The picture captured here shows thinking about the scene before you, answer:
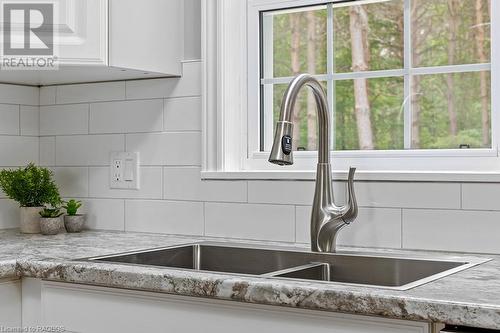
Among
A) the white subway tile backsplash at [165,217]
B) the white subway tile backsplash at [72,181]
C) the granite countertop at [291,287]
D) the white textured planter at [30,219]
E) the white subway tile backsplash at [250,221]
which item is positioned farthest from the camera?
the white subway tile backsplash at [72,181]

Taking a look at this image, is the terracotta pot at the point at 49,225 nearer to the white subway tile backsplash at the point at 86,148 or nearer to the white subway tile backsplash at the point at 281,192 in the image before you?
the white subway tile backsplash at the point at 86,148

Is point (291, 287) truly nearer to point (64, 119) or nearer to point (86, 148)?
point (86, 148)

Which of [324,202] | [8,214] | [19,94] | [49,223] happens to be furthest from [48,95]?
[324,202]

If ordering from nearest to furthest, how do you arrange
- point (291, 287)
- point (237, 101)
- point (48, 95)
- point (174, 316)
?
1. point (291, 287)
2. point (174, 316)
3. point (237, 101)
4. point (48, 95)

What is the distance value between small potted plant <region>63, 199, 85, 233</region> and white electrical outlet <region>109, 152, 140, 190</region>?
0.14m

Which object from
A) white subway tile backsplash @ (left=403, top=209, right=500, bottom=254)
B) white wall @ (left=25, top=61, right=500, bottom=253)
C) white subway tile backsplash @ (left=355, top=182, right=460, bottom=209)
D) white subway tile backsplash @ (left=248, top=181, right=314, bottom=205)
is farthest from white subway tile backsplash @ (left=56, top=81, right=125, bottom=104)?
white subway tile backsplash @ (left=403, top=209, right=500, bottom=254)

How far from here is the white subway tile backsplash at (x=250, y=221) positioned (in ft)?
6.66

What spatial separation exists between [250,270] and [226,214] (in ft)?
0.90

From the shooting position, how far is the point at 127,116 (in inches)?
92.6

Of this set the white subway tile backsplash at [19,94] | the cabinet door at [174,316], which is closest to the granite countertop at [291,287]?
the cabinet door at [174,316]

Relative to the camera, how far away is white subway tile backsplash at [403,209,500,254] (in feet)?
5.67

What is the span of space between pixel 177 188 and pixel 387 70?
719 millimetres

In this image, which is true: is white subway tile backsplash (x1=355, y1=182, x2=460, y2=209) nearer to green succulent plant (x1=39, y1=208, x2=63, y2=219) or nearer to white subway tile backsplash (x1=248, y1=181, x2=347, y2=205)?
white subway tile backsplash (x1=248, y1=181, x2=347, y2=205)

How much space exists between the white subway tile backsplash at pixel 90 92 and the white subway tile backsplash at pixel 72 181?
9.2 inches
